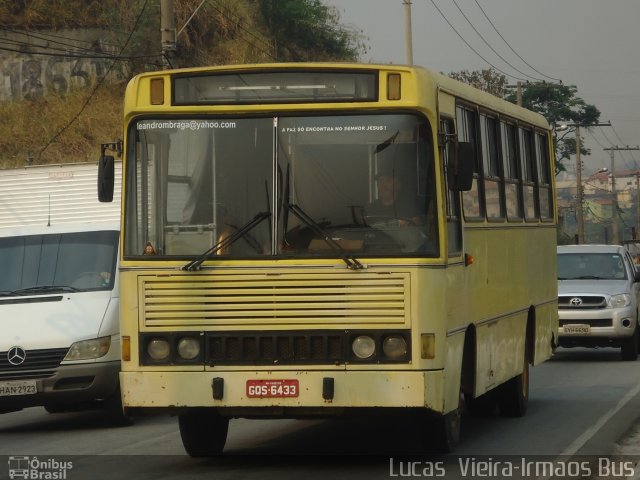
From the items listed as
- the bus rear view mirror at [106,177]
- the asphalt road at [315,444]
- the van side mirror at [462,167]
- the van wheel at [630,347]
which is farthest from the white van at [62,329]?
the van wheel at [630,347]

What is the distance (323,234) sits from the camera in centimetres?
972

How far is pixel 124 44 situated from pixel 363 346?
33.5m

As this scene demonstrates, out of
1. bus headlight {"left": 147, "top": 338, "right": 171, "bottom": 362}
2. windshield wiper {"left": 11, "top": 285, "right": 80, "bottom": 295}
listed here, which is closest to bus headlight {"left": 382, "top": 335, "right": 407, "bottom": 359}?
bus headlight {"left": 147, "top": 338, "right": 171, "bottom": 362}

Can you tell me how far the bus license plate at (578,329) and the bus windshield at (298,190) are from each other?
13021 mm

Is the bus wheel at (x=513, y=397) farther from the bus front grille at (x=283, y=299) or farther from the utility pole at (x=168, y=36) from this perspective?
the utility pole at (x=168, y=36)

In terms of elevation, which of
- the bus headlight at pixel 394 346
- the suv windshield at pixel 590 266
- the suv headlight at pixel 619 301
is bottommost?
the bus headlight at pixel 394 346

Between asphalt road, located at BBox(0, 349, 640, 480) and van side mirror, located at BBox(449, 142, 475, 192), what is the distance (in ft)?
5.77

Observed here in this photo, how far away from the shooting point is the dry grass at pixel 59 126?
3984 cm

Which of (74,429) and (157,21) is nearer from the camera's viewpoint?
(74,429)

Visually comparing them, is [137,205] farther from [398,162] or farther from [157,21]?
[157,21]

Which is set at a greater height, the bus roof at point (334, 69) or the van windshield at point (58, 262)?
the bus roof at point (334, 69)

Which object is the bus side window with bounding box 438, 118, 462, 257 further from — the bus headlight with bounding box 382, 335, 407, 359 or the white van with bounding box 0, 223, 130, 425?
the white van with bounding box 0, 223, 130, 425

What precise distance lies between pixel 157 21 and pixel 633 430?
31003 mm

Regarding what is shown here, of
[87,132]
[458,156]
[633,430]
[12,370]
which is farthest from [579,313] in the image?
[87,132]
